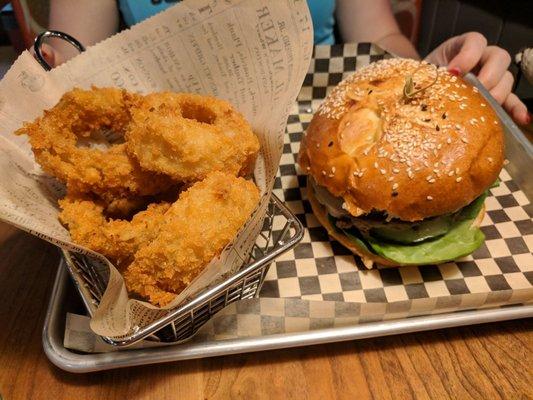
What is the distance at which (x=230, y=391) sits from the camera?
108cm

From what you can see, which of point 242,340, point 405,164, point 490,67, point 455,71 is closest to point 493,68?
point 490,67

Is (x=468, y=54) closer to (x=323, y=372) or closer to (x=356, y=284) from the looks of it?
(x=356, y=284)

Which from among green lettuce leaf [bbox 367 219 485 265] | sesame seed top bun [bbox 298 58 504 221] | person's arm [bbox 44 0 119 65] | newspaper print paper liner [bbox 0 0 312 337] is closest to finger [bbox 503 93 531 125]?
sesame seed top bun [bbox 298 58 504 221]

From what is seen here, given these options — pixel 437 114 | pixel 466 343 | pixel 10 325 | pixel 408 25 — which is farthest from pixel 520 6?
pixel 10 325

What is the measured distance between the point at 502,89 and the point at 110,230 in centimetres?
160

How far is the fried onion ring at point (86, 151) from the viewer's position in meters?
1.13

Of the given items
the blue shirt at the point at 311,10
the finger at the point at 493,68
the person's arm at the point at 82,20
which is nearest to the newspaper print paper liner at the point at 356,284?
the finger at the point at 493,68

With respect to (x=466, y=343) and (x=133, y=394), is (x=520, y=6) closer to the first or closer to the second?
(x=466, y=343)

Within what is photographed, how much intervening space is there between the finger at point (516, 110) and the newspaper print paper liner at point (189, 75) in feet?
3.51

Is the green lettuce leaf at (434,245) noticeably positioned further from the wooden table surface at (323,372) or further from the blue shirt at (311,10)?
the blue shirt at (311,10)

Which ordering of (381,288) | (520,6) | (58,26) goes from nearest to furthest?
(381,288), (58,26), (520,6)

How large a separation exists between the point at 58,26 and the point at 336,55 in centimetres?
136

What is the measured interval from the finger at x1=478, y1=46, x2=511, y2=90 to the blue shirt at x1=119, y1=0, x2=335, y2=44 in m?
0.81

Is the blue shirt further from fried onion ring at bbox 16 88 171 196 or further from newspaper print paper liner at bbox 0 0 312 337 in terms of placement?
fried onion ring at bbox 16 88 171 196
